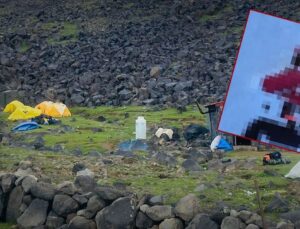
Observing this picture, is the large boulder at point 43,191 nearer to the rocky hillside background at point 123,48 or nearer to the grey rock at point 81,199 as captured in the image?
the grey rock at point 81,199

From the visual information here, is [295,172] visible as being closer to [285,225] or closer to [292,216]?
[292,216]

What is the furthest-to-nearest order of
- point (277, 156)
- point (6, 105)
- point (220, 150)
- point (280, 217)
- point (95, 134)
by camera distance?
point (6, 105) < point (95, 134) < point (220, 150) < point (277, 156) < point (280, 217)

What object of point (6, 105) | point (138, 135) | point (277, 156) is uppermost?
point (277, 156)

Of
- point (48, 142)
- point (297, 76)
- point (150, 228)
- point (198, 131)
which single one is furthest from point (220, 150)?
point (297, 76)

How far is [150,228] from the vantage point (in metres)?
10.4

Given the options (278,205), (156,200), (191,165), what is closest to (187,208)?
(156,200)

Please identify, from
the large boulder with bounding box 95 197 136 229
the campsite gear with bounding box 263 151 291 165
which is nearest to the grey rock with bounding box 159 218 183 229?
the large boulder with bounding box 95 197 136 229

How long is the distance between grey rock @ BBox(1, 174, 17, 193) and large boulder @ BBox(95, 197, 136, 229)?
80.0 inches

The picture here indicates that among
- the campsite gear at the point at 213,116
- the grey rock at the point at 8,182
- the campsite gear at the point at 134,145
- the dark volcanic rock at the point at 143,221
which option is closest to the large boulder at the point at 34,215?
the grey rock at the point at 8,182

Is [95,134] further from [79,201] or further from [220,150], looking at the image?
[79,201]

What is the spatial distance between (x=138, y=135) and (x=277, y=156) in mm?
5473

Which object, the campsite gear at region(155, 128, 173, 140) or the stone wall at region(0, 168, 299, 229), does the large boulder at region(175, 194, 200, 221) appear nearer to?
the stone wall at region(0, 168, 299, 229)

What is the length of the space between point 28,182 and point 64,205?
870mm

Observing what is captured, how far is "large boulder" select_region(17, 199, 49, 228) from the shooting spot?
11422 mm
